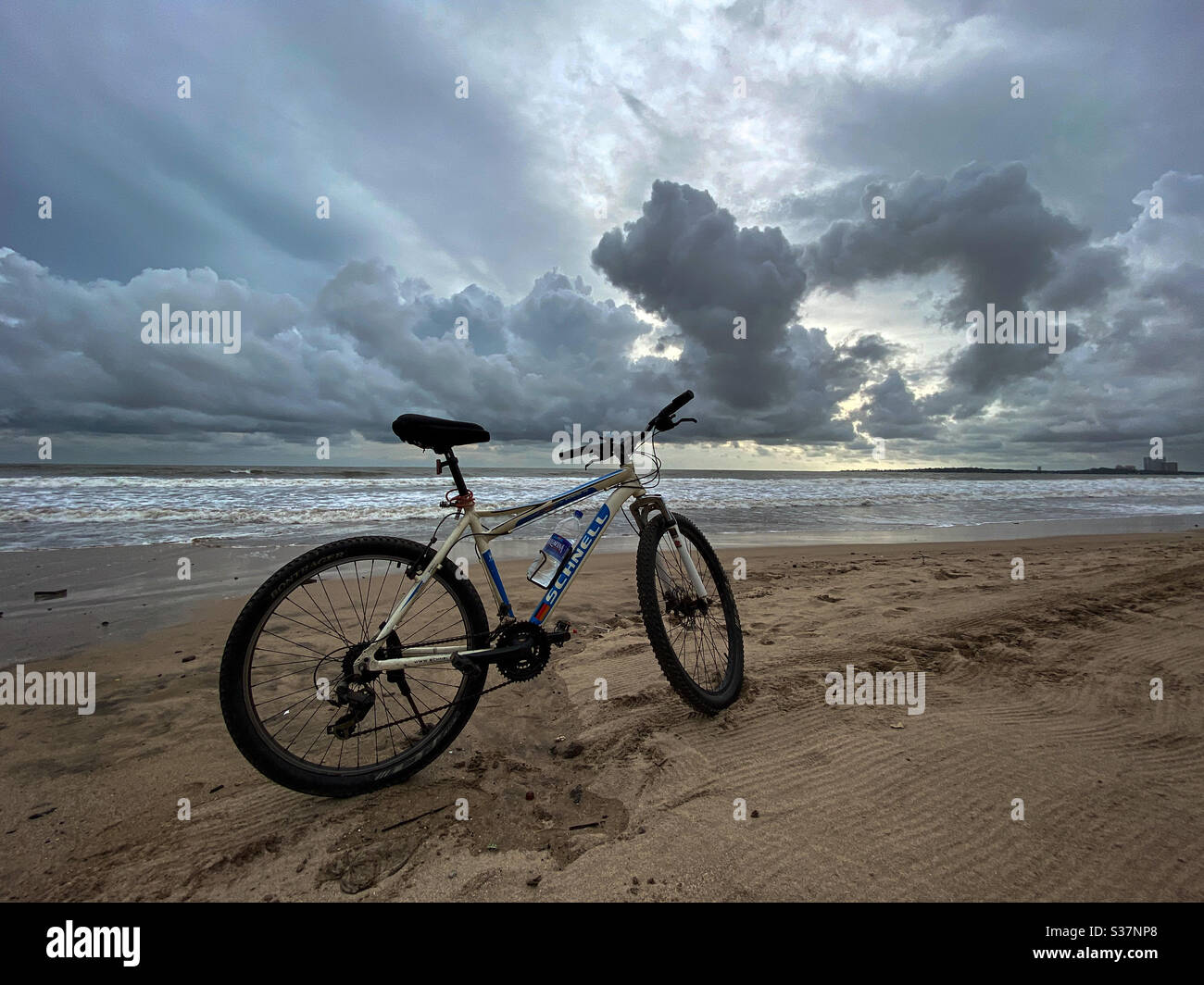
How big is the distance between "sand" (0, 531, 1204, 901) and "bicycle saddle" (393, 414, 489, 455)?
1.67 m

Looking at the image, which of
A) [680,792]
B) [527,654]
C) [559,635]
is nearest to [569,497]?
[559,635]

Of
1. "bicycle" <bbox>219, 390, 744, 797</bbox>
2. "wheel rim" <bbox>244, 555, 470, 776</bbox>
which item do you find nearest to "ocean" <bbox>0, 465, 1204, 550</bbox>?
"wheel rim" <bbox>244, 555, 470, 776</bbox>

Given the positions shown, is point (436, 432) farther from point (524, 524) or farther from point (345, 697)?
point (345, 697)

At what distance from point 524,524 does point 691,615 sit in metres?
1.27

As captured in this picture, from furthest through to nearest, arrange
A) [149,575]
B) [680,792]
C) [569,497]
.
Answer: [149,575] → [569,497] → [680,792]

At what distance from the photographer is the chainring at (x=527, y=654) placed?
2.72 metres

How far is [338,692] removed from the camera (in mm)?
2312

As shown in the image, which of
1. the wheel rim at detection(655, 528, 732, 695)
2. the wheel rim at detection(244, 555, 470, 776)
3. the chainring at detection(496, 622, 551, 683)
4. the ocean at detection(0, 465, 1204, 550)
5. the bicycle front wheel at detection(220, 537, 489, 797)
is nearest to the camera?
the bicycle front wheel at detection(220, 537, 489, 797)

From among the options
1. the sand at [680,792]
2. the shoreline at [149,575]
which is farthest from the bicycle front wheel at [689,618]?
the shoreline at [149,575]

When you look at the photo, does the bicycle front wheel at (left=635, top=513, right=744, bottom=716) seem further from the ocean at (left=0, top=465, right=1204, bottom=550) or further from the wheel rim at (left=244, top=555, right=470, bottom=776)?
the ocean at (left=0, top=465, right=1204, bottom=550)

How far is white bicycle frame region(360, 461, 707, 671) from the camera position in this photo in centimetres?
251

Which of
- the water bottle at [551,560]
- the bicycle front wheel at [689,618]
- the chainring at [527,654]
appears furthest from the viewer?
the water bottle at [551,560]

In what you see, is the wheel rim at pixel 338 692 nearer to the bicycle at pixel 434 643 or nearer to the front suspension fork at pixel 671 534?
the bicycle at pixel 434 643
